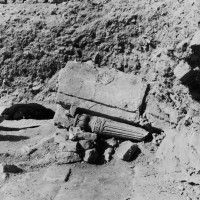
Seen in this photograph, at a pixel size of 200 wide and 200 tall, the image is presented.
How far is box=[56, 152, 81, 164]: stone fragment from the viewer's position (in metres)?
7.16

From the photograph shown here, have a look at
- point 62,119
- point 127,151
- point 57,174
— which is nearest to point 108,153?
point 127,151

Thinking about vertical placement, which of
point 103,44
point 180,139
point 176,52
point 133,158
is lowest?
point 133,158

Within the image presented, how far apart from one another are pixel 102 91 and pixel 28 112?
2723 millimetres

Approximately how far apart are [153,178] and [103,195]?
0.87m

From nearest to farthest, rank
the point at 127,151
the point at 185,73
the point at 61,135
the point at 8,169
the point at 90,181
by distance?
the point at 185,73
the point at 90,181
the point at 8,169
the point at 127,151
the point at 61,135

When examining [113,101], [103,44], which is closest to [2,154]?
[113,101]

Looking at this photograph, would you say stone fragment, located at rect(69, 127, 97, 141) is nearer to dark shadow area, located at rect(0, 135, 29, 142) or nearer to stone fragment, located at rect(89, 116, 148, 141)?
stone fragment, located at rect(89, 116, 148, 141)

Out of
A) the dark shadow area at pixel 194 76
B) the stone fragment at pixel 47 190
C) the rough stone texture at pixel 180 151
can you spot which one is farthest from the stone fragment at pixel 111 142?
the dark shadow area at pixel 194 76

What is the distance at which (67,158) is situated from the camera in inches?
282

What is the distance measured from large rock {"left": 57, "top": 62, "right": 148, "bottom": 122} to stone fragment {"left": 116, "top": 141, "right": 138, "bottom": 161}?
47 centimetres

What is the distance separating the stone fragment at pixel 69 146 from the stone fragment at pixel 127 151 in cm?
77

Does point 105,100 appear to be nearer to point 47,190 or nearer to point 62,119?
point 62,119

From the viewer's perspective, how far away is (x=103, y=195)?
6109mm

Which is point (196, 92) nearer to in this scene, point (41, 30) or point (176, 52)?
point (176, 52)
